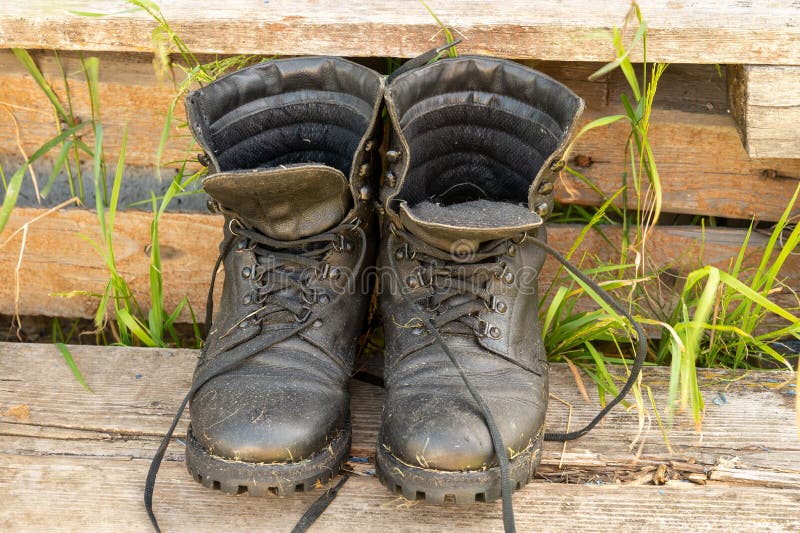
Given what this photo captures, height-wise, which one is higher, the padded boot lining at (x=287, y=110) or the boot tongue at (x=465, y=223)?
the padded boot lining at (x=287, y=110)

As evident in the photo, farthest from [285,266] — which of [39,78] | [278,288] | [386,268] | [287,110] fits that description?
[39,78]

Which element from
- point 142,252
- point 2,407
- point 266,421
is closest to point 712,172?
point 266,421

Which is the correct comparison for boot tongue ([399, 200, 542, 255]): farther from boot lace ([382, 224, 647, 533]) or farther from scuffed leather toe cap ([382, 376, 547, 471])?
scuffed leather toe cap ([382, 376, 547, 471])

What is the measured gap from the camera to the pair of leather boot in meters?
1.29

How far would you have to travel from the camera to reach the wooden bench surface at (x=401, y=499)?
51.9 inches

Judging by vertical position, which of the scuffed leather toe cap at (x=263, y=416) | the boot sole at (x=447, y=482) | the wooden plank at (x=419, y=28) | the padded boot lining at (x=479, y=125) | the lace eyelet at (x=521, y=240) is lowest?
the boot sole at (x=447, y=482)

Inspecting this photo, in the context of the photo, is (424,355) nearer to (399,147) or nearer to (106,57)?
(399,147)

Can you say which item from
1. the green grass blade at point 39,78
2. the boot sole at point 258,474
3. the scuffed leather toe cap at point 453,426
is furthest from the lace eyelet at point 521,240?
the green grass blade at point 39,78

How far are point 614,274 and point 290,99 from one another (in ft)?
2.85

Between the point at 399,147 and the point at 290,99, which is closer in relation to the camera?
the point at 399,147

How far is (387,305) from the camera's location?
5.08ft

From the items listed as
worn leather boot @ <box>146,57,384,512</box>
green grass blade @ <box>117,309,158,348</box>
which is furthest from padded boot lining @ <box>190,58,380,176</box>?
green grass blade @ <box>117,309,158,348</box>

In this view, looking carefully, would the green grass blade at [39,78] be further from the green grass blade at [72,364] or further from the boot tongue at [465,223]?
the boot tongue at [465,223]

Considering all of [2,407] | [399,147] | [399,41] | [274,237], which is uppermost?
[399,41]
